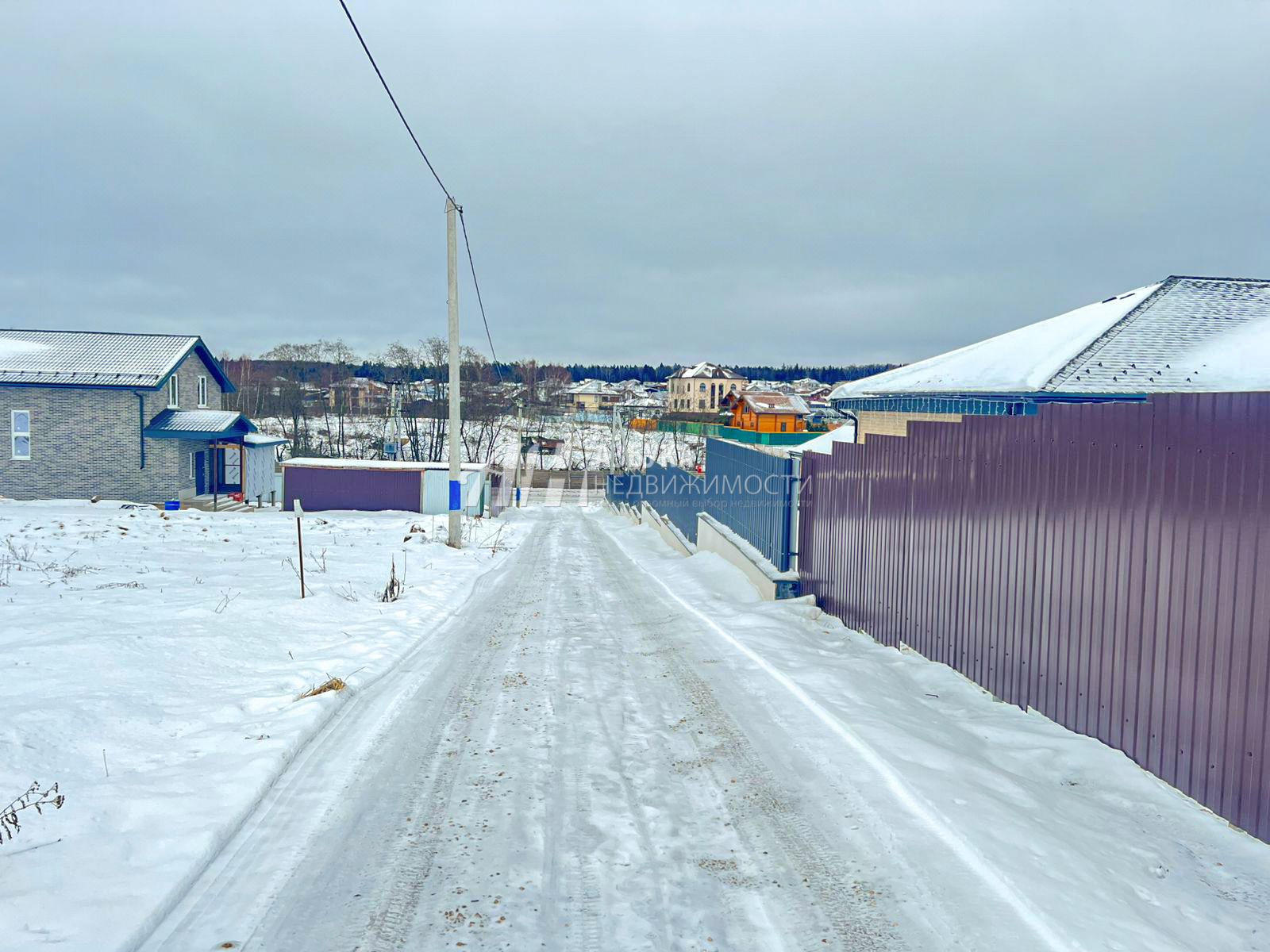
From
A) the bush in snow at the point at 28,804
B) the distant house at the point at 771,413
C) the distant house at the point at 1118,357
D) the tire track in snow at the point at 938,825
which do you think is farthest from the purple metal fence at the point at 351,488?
the distant house at the point at 771,413

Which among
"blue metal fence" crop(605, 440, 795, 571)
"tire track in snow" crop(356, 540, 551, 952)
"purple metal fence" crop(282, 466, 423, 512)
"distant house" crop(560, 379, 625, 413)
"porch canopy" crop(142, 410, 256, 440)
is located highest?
"distant house" crop(560, 379, 625, 413)

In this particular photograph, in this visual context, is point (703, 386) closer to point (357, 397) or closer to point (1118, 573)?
point (357, 397)

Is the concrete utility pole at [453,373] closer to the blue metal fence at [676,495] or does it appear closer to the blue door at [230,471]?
the blue metal fence at [676,495]

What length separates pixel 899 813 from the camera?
4016 mm

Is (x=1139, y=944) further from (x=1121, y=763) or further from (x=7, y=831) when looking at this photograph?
(x=7, y=831)

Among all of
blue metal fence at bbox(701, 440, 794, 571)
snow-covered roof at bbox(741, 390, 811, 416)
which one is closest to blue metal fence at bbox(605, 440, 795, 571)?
blue metal fence at bbox(701, 440, 794, 571)

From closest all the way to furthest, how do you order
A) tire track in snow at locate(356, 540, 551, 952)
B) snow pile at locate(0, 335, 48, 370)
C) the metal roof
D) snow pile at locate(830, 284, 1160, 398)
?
tire track in snow at locate(356, 540, 551, 952)
the metal roof
snow pile at locate(830, 284, 1160, 398)
snow pile at locate(0, 335, 48, 370)

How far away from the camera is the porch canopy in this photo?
93.8 feet

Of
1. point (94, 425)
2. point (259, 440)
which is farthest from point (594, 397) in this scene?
point (94, 425)

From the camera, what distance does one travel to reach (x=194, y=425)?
95.5ft

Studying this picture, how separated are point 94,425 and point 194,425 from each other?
3.22 m

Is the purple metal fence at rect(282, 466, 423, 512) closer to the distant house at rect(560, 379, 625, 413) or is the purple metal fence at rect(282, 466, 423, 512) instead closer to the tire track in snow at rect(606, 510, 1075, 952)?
the tire track in snow at rect(606, 510, 1075, 952)

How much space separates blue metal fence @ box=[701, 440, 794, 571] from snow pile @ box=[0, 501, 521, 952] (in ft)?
14.8

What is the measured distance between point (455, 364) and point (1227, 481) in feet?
48.7
